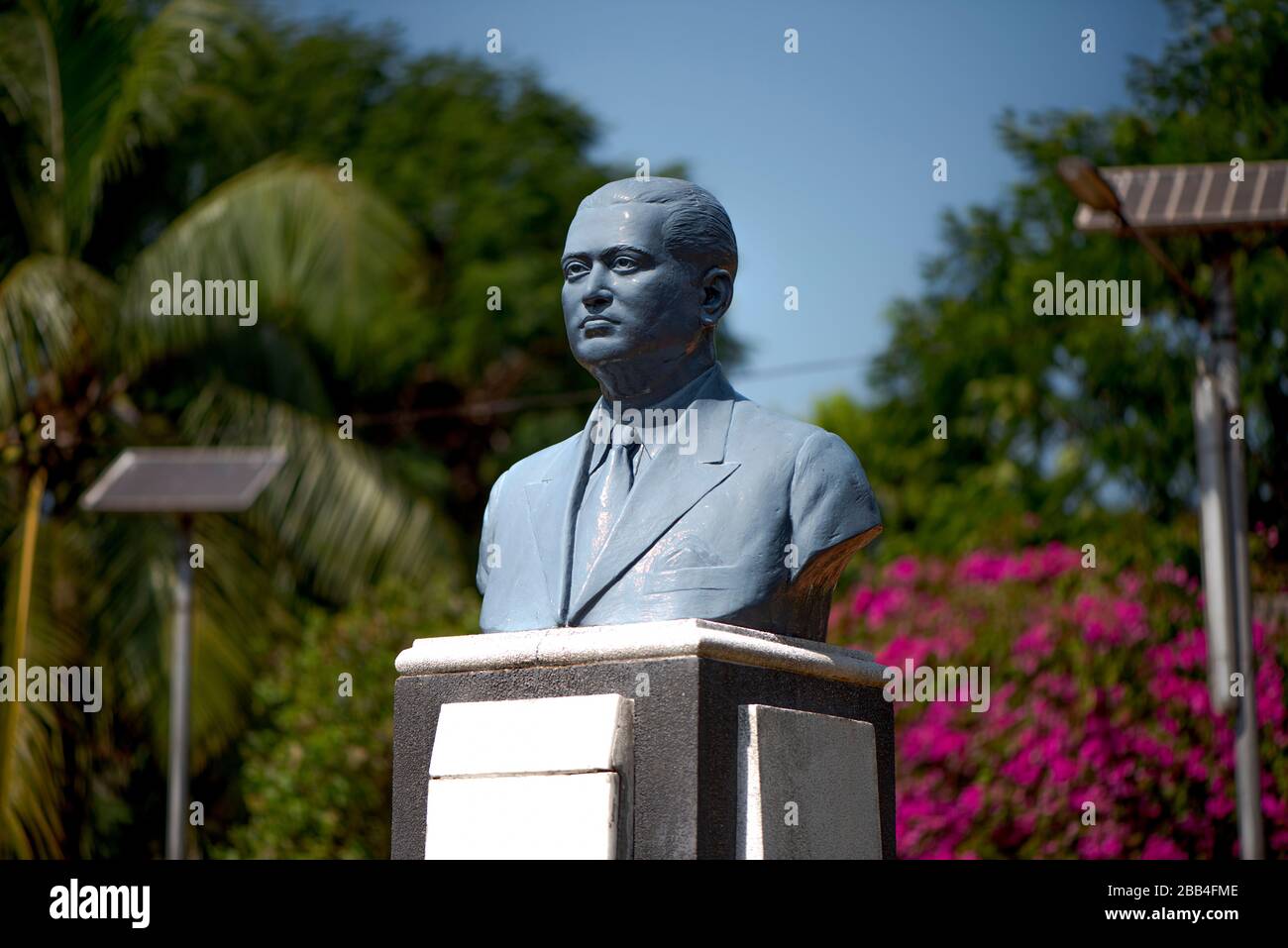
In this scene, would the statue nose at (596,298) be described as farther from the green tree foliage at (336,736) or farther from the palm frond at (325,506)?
the palm frond at (325,506)

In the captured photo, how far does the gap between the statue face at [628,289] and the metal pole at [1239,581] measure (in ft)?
17.7

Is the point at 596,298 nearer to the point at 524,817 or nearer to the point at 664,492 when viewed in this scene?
the point at 664,492

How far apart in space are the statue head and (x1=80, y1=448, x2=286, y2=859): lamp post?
6.71 meters

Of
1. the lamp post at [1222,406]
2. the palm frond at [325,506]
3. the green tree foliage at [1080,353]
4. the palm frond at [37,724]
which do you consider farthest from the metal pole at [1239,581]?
the palm frond at [37,724]

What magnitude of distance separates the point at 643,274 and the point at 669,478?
640 mm

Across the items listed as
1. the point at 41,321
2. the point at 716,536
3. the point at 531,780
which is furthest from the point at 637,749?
the point at 41,321

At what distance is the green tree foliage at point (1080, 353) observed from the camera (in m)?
17.8

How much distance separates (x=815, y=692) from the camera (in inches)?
228

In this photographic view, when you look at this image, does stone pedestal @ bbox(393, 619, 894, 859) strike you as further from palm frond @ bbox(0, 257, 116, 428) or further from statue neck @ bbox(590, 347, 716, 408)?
palm frond @ bbox(0, 257, 116, 428)

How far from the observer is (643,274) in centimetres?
584

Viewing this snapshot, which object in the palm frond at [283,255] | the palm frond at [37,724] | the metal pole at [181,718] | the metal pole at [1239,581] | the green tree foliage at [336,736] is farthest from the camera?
the palm frond at [283,255]

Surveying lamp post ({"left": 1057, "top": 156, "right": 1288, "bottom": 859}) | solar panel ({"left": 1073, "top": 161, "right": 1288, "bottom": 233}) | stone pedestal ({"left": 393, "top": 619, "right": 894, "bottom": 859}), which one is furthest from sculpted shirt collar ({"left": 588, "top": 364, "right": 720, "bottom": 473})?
solar panel ({"left": 1073, "top": 161, "right": 1288, "bottom": 233})

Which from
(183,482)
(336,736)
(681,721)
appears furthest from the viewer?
(336,736)

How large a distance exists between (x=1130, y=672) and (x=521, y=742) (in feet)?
28.0
